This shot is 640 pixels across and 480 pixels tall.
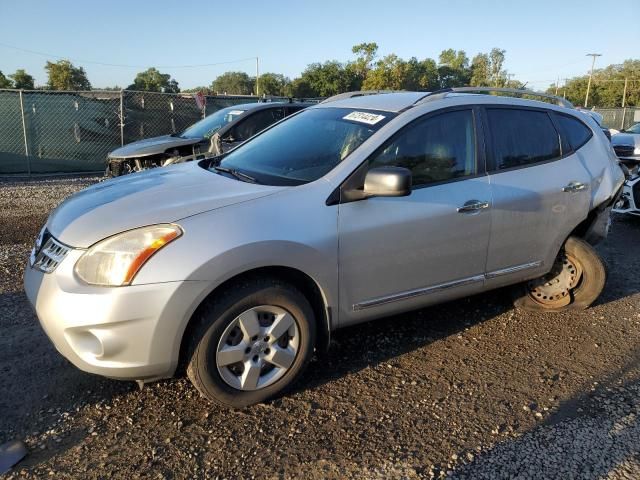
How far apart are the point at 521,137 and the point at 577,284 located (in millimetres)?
1389

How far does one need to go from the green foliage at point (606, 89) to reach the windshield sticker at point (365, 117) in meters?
73.7

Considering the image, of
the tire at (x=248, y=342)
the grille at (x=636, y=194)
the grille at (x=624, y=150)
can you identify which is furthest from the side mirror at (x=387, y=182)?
the grille at (x=624, y=150)

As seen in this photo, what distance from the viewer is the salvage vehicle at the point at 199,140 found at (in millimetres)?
8312

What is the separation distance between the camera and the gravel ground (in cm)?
252

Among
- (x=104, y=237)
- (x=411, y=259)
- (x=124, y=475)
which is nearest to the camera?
(x=124, y=475)

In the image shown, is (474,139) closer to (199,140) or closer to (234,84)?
(199,140)

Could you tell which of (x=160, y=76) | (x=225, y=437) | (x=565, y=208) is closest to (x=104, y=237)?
(x=225, y=437)

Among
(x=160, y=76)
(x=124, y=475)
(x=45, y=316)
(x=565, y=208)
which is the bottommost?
(x=124, y=475)

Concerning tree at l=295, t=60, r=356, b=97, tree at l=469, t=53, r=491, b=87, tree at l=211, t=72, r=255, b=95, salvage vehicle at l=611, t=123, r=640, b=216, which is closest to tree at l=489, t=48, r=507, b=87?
tree at l=469, t=53, r=491, b=87

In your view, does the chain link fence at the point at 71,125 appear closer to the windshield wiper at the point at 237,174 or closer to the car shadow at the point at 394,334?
the windshield wiper at the point at 237,174

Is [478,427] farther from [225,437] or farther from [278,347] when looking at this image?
[225,437]

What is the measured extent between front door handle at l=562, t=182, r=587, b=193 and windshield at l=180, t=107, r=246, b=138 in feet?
19.7

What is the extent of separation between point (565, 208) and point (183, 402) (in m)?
3.19

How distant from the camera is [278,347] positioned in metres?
2.93
